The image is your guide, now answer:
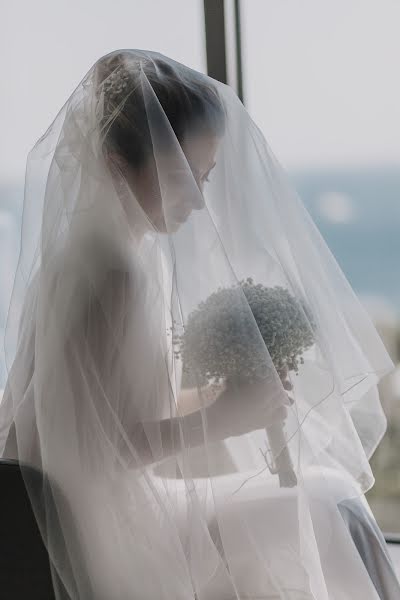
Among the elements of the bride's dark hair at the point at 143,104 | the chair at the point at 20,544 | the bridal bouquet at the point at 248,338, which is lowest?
the chair at the point at 20,544

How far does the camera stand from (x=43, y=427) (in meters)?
1.12

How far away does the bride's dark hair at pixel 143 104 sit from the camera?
3.81ft

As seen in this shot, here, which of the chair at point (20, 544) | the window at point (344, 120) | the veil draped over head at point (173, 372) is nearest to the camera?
the chair at point (20, 544)

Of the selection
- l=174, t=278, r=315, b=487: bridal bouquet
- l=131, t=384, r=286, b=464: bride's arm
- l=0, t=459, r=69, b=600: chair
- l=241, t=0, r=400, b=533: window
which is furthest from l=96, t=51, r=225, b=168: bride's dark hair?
l=241, t=0, r=400, b=533: window

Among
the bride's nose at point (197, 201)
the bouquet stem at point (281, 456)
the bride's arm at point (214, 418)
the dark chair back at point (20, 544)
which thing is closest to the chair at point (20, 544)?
the dark chair back at point (20, 544)

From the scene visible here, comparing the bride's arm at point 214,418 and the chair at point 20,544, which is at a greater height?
the bride's arm at point 214,418

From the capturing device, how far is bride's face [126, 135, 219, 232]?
1142mm

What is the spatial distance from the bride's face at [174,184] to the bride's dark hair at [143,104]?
0.06 feet

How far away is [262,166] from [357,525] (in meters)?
0.61

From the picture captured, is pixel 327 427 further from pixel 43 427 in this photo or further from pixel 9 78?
pixel 9 78

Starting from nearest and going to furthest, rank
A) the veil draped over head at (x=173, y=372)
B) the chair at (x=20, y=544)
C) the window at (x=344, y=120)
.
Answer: the chair at (x=20, y=544) → the veil draped over head at (x=173, y=372) → the window at (x=344, y=120)

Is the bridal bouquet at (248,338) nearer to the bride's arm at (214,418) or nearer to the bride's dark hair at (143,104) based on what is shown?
the bride's arm at (214,418)

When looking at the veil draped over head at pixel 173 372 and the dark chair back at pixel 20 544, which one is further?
the veil draped over head at pixel 173 372

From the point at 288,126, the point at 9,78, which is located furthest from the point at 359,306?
the point at 9,78
